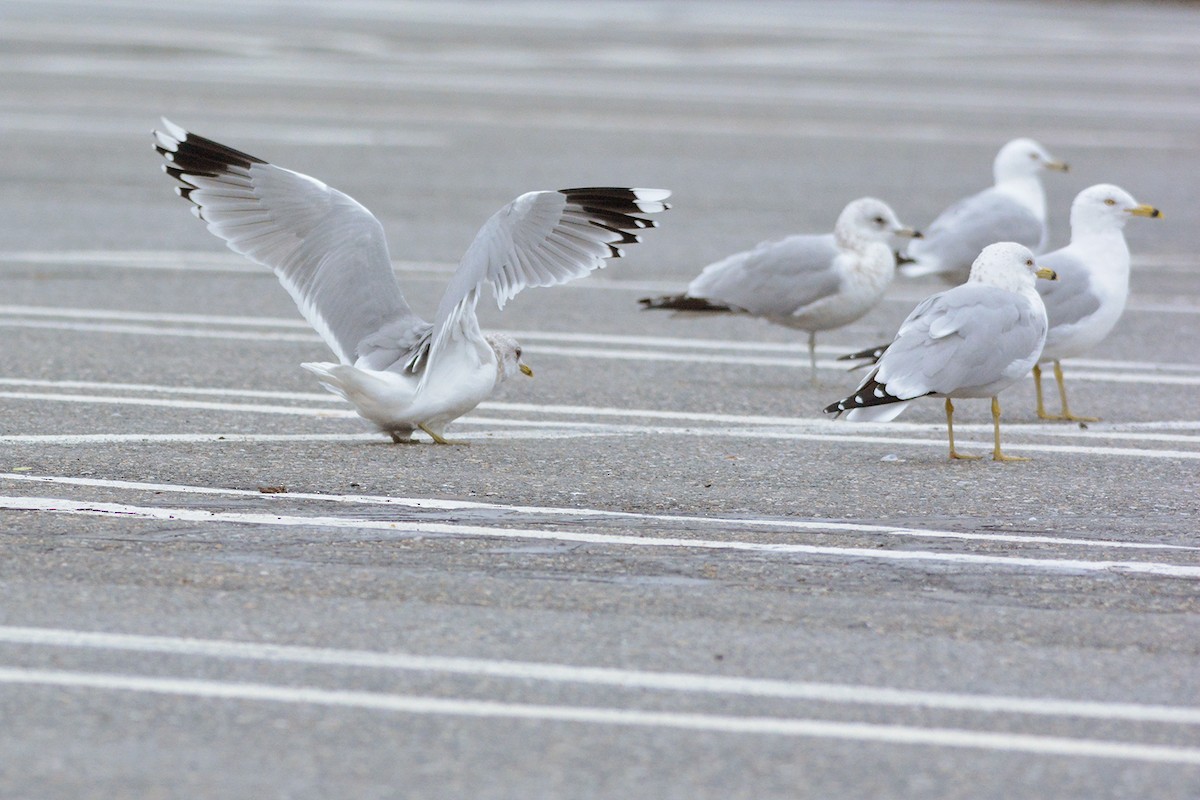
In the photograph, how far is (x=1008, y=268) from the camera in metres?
7.93

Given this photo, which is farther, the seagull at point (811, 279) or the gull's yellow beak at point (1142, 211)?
the seagull at point (811, 279)

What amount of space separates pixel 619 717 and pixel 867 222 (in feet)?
19.1

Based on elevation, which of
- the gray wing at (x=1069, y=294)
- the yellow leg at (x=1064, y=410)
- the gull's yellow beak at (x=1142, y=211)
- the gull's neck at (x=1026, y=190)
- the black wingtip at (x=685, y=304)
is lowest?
the yellow leg at (x=1064, y=410)

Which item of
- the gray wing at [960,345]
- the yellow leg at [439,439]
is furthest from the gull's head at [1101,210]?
the yellow leg at [439,439]

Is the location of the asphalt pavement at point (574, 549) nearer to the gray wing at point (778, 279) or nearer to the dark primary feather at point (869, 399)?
the dark primary feather at point (869, 399)

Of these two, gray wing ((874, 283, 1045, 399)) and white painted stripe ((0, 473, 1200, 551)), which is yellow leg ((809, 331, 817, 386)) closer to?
gray wing ((874, 283, 1045, 399))

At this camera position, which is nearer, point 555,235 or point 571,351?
point 555,235

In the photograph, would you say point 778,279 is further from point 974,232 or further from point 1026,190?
point 1026,190

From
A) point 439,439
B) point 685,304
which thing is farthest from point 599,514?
point 685,304

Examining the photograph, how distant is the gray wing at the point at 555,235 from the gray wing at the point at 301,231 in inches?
25.1

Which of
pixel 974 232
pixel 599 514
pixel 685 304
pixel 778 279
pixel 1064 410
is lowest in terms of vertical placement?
pixel 1064 410

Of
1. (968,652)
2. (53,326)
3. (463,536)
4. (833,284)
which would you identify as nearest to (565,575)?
(463,536)

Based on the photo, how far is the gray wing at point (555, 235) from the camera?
7309mm

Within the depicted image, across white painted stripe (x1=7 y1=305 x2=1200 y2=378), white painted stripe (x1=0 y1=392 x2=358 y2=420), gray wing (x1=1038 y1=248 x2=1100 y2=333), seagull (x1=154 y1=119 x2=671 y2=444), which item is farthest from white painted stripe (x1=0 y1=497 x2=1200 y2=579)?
white painted stripe (x1=7 y1=305 x2=1200 y2=378)
